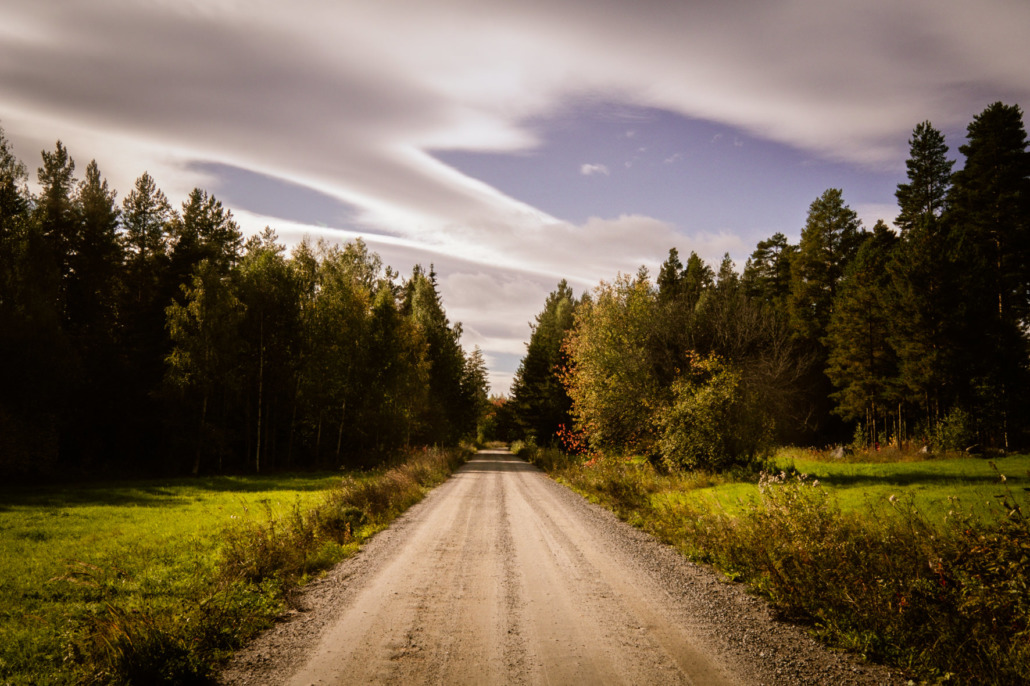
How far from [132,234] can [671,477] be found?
135ft

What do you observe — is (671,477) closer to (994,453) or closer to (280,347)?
(994,453)

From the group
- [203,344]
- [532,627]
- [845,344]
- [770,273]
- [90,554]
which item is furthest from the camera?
[770,273]

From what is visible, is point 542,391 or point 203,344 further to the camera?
point 542,391

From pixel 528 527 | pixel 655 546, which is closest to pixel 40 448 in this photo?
pixel 528 527

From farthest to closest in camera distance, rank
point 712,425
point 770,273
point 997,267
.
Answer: point 770,273 → point 997,267 → point 712,425

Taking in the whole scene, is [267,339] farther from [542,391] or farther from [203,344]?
[542,391]

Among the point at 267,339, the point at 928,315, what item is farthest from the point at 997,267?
the point at 267,339

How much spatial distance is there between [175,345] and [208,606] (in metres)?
33.1

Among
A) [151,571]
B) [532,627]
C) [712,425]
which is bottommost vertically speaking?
[151,571]

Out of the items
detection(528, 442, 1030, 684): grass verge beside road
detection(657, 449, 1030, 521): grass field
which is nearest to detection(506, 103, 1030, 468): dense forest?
detection(657, 449, 1030, 521): grass field

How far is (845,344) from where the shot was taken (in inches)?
1560

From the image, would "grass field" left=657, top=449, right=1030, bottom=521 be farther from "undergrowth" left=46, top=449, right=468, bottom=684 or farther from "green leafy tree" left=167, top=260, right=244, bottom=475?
"green leafy tree" left=167, top=260, right=244, bottom=475

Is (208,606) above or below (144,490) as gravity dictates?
above

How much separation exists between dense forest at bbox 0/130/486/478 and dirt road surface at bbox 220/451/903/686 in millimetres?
26399
